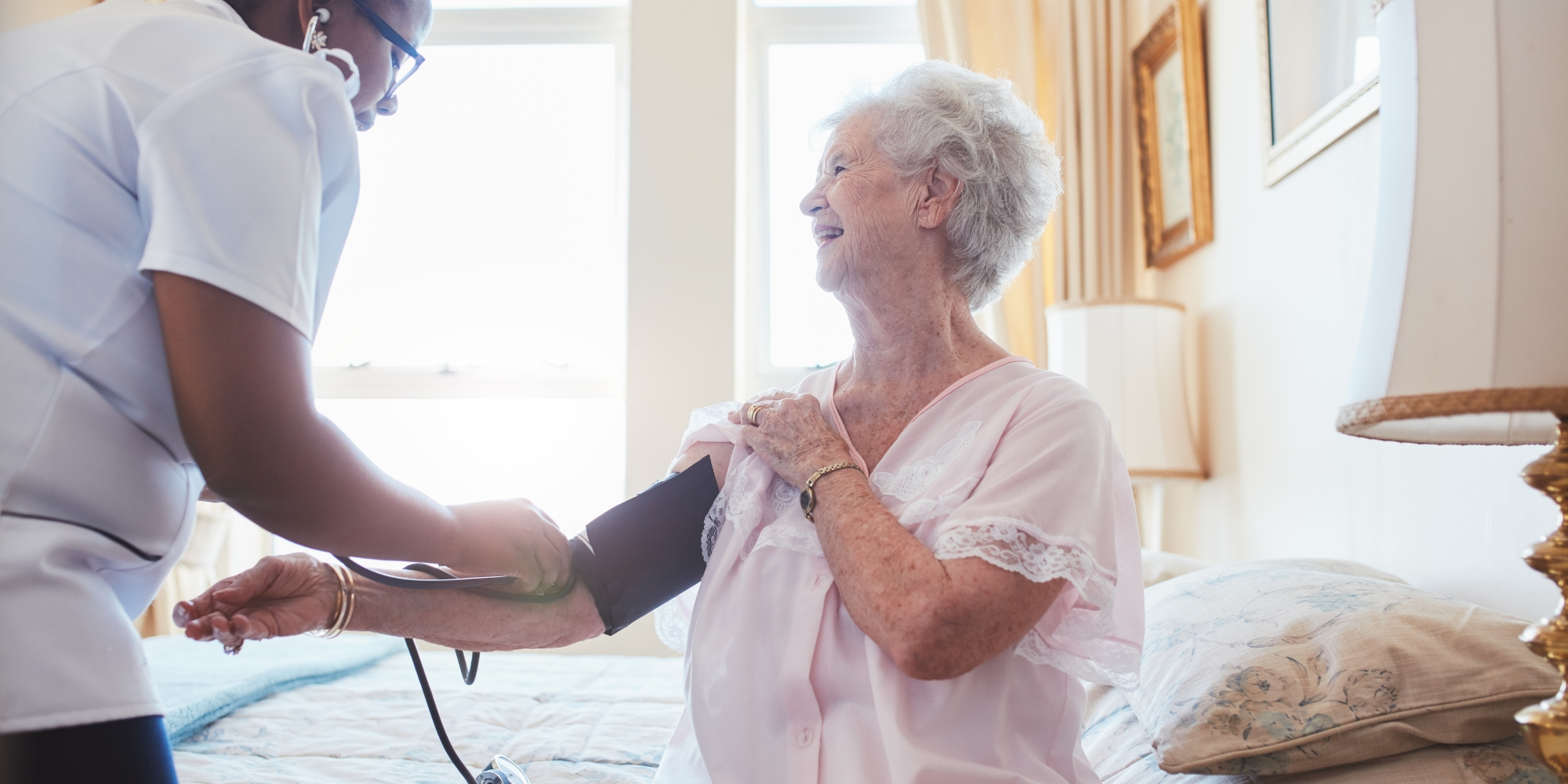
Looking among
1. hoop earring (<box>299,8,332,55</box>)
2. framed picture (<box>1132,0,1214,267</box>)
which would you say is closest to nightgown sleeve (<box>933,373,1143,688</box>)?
hoop earring (<box>299,8,332,55</box>)

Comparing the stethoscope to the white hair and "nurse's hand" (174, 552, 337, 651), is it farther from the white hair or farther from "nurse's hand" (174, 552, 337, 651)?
the white hair

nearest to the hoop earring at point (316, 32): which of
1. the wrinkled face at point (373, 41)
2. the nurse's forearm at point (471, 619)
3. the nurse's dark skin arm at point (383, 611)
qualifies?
the wrinkled face at point (373, 41)

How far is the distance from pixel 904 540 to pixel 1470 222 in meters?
0.60

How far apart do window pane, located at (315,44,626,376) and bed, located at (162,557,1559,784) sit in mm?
1918

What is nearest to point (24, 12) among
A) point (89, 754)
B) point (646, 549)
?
point (89, 754)

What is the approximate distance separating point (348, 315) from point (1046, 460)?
344 centimetres

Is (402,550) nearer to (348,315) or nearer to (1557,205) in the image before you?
(1557,205)

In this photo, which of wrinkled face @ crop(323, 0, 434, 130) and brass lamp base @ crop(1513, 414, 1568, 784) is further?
wrinkled face @ crop(323, 0, 434, 130)

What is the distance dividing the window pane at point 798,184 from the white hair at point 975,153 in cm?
215

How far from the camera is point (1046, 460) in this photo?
111 centimetres

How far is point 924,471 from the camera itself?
48.1 inches

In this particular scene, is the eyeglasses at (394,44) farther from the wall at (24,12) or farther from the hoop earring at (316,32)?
the wall at (24,12)

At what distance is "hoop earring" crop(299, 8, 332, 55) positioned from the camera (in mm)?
848

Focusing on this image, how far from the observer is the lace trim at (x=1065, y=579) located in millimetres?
1029
